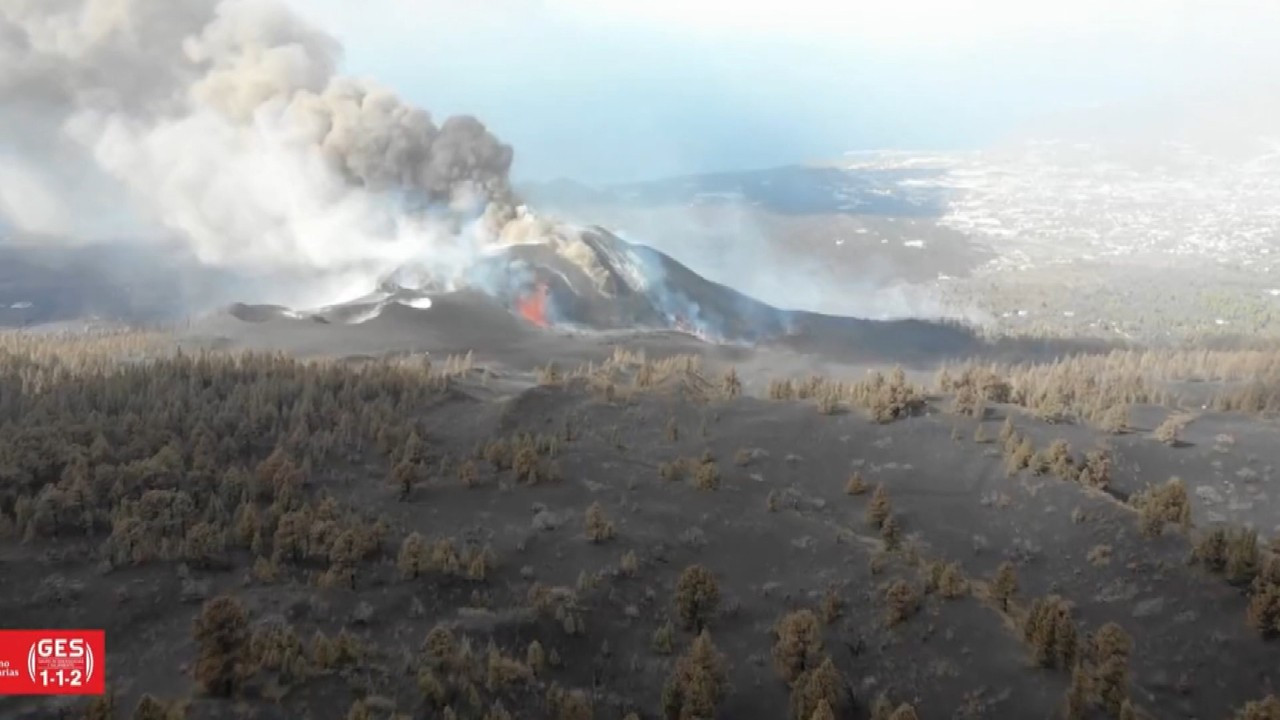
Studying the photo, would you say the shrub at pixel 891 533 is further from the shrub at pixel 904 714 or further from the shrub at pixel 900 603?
the shrub at pixel 904 714

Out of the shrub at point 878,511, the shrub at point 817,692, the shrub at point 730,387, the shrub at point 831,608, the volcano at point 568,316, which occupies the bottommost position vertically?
the shrub at point 817,692

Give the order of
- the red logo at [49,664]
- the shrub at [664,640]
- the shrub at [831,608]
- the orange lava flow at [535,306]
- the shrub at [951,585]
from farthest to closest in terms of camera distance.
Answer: the orange lava flow at [535,306], the shrub at [951,585], the shrub at [831,608], the shrub at [664,640], the red logo at [49,664]

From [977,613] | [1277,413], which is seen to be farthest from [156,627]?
[1277,413]

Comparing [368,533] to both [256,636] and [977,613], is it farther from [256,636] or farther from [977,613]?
[977,613]

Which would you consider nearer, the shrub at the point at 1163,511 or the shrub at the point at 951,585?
the shrub at the point at 951,585

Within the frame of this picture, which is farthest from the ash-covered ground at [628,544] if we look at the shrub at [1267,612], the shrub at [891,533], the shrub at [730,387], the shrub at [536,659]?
the shrub at [730,387]

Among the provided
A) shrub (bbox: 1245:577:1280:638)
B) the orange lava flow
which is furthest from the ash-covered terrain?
the orange lava flow

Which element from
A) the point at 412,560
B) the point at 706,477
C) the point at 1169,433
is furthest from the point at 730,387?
the point at 412,560

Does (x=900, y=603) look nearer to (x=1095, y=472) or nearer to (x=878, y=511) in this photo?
(x=878, y=511)
